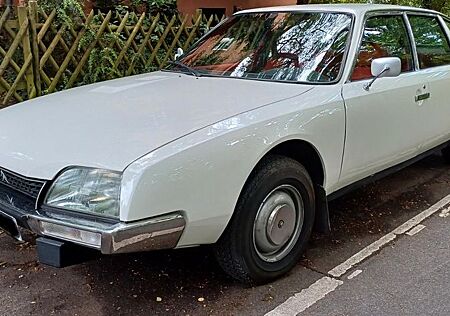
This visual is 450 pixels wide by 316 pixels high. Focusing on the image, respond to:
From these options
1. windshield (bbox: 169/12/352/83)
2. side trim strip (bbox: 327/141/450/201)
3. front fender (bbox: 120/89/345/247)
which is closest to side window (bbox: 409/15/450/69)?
side trim strip (bbox: 327/141/450/201)

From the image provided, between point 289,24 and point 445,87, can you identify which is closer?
point 289,24

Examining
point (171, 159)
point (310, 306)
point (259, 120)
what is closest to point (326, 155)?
point (259, 120)

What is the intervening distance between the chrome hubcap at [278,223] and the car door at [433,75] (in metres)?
1.55

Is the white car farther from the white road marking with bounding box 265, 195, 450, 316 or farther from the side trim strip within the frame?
the white road marking with bounding box 265, 195, 450, 316

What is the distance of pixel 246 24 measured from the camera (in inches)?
156

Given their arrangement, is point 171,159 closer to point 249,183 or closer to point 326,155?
point 249,183

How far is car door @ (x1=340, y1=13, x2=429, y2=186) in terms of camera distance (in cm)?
323

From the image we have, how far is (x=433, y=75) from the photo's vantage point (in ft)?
13.3

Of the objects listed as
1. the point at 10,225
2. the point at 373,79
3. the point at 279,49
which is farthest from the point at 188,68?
the point at 10,225

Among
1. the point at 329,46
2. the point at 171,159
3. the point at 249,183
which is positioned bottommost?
the point at 249,183

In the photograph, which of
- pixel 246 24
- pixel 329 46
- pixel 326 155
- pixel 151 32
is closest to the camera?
pixel 326 155

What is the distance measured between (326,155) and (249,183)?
636mm

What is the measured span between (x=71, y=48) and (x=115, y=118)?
11.7ft

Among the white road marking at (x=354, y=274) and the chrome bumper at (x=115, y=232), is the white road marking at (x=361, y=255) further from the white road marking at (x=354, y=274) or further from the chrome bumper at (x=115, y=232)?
the chrome bumper at (x=115, y=232)
